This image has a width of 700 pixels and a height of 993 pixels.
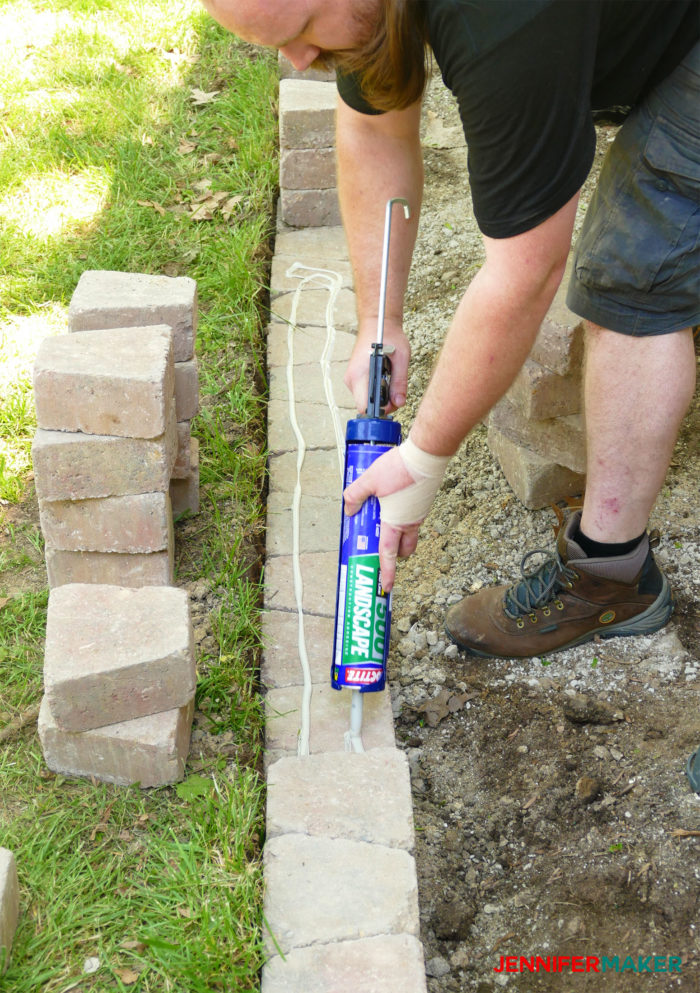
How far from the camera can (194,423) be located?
10.2 feet

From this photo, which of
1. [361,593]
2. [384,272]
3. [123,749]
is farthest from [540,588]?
[123,749]

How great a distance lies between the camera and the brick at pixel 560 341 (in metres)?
2.56

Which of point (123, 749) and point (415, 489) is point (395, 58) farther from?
point (123, 749)

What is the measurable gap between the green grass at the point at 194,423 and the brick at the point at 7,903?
0.04m

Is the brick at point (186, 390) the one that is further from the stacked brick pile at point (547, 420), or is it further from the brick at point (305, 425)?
the stacked brick pile at point (547, 420)

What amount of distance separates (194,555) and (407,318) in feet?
4.79

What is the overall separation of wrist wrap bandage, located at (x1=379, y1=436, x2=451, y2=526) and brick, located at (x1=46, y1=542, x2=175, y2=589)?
2.32 feet

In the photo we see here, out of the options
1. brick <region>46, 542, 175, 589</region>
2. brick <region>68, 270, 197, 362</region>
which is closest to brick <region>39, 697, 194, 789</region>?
brick <region>46, 542, 175, 589</region>

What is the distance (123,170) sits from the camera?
4.25 meters

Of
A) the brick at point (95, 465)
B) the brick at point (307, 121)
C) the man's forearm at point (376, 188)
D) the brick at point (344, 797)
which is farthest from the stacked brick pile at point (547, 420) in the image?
the brick at point (307, 121)

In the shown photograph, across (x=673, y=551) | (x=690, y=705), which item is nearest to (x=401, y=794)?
(x=690, y=705)

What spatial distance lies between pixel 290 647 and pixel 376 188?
118 cm

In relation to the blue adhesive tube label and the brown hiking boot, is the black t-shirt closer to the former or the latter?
the blue adhesive tube label

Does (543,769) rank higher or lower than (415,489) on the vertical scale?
lower
